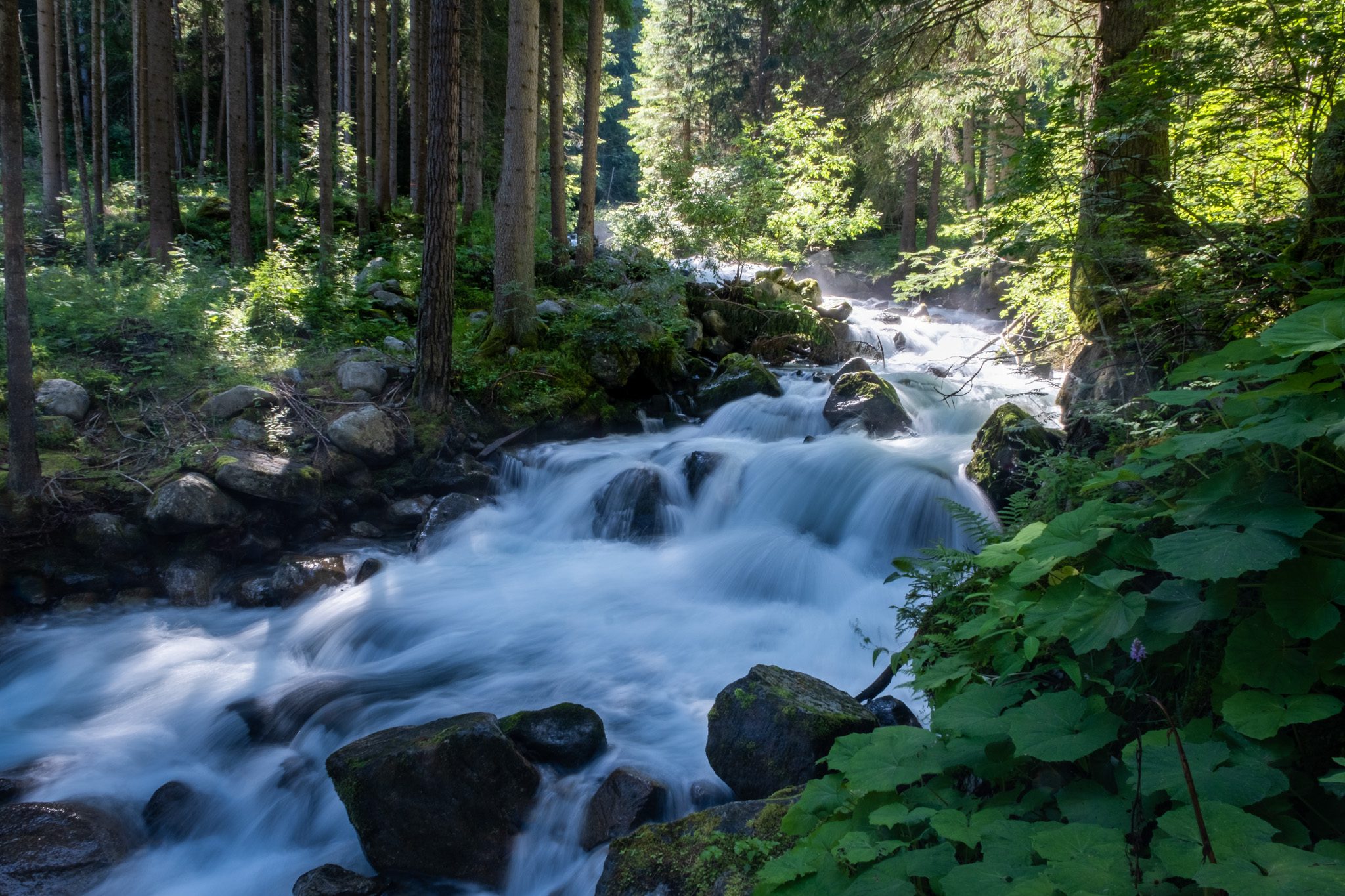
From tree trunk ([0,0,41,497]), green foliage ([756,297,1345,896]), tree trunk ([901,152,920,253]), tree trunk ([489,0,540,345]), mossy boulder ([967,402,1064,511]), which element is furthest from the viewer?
tree trunk ([901,152,920,253])

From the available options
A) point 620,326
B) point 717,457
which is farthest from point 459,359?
point 717,457

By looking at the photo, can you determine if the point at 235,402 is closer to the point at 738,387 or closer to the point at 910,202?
the point at 738,387

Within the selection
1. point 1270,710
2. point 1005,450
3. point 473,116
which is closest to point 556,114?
point 473,116

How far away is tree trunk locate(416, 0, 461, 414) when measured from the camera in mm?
8266

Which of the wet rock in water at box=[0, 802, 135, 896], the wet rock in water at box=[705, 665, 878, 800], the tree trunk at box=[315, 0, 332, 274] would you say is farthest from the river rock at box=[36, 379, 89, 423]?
the wet rock in water at box=[705, 665, 878, 800]

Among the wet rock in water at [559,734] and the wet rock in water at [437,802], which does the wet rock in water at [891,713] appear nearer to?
the wet rock in water at [559,734]

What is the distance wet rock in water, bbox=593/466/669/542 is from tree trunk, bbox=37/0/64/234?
11.7 metres

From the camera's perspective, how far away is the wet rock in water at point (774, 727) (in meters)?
3.57

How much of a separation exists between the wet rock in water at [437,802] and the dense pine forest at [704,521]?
0.9 inches

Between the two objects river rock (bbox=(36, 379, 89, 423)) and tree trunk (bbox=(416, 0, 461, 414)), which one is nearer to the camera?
river rock (bbox=(36, 379, 89, 423))

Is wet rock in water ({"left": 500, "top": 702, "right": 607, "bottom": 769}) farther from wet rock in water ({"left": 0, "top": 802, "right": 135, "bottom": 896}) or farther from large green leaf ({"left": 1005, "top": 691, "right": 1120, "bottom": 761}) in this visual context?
large green leaf ({"left": 1005, "top": 691, "right": 1120, "bottom": 761})

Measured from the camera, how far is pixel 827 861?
1925 millimetres

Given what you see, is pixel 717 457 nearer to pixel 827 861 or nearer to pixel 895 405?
pixel 895 405

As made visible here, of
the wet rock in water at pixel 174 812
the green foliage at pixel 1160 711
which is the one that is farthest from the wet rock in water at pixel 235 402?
the green foliage at pixel 1160 711
